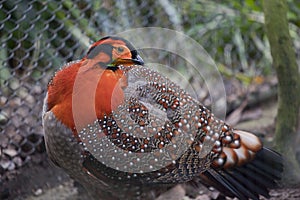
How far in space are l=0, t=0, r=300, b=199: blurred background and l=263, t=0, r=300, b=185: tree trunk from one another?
40 centimetres

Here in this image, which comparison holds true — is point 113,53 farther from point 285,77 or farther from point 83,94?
point 285,77

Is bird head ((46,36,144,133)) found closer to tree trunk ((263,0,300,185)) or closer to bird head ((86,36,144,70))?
bird head ((86,36,144,70))

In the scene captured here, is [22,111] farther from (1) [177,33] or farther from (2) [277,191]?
(2) [277,191]

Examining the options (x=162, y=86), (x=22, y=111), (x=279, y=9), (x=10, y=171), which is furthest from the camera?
(x=22, y=111)

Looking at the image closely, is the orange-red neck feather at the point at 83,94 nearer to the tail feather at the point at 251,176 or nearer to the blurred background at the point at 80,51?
the tail feather at the point at 251,176

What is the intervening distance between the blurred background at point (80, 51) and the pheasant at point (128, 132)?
0.88 m

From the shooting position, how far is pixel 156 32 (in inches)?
171

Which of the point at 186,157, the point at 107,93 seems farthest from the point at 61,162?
the point at 186,157

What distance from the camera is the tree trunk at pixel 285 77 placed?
3.21m

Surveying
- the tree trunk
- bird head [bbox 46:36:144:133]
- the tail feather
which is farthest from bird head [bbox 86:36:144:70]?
the tree trunk

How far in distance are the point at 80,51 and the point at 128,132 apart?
5.09ft

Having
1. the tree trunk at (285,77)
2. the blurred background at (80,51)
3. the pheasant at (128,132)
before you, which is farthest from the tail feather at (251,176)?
the blurred background at (80,51)

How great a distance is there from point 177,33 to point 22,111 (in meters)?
1.36

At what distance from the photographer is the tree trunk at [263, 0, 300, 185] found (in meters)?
3.21
